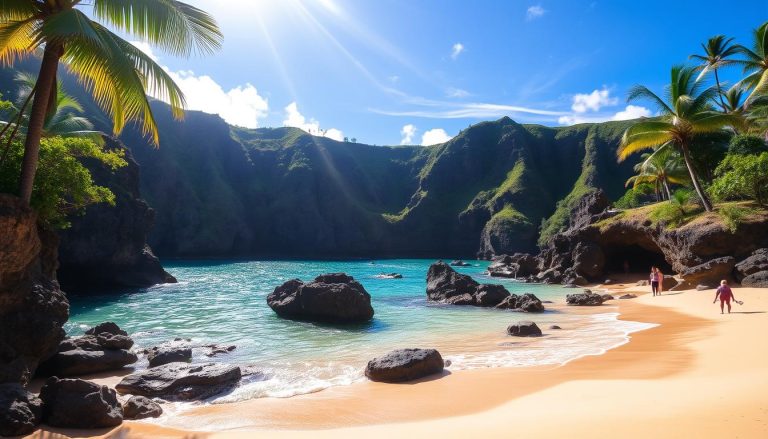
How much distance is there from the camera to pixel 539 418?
672 cm

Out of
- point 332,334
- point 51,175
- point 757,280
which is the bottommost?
point 332,334

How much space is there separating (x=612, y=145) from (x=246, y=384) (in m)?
120

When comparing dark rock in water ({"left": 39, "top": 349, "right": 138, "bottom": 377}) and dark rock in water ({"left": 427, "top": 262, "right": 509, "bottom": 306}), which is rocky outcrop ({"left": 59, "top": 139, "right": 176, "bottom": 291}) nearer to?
dark rock in water ({"left": 427, "top": 262, "right": 509, "bottom": 306})

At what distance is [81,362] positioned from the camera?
1142 centimetres

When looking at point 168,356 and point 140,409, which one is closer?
point 140,409

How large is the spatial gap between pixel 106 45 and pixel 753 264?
94.6ft

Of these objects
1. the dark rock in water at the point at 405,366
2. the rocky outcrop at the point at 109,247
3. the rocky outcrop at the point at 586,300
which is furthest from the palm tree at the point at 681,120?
the rocky outcrop at the point at 109,247

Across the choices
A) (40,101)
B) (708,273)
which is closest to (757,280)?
(708,273)

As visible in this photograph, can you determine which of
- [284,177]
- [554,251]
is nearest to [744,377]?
[554,251]

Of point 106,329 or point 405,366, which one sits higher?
point 405,366

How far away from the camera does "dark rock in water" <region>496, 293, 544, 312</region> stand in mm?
22094

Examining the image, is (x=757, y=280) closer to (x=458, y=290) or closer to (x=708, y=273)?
(x=708, y=273)

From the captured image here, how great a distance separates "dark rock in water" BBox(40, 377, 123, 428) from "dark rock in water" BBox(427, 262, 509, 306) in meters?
19.9

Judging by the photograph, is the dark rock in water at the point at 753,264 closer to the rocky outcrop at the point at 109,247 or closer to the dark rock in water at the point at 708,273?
the dark rock in water at the point at 708,273
